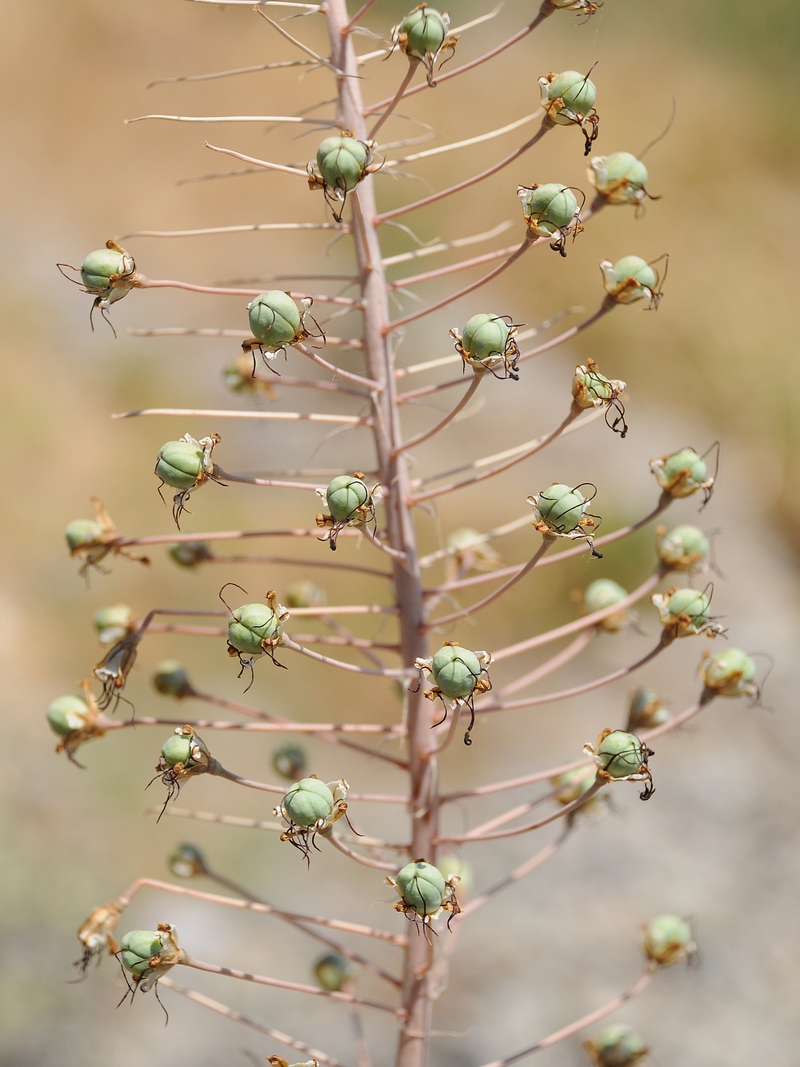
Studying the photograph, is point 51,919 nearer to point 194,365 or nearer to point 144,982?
point 144,982

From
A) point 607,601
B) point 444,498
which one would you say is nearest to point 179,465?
point 607,601

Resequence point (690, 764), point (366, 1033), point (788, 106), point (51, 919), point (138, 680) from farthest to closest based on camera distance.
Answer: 1. point (788, 106)
2. point (138, 680)
3. point (690, 764)
4. point (51, 919)
5. point (366, 1033)

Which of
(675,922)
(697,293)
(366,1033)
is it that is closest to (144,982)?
(675,922)

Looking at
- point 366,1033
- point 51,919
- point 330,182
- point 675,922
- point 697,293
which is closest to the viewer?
point 330,182

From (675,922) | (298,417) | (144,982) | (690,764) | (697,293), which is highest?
(697,293)

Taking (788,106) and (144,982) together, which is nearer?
(144,982)

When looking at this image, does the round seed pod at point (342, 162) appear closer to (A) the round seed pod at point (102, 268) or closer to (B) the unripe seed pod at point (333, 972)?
(A) the round seed pod at point (102, 268)

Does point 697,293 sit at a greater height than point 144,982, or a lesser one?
greater

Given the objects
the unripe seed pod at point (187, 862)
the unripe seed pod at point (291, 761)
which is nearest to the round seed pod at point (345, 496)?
the unripe seed pod at point (291, 761)
